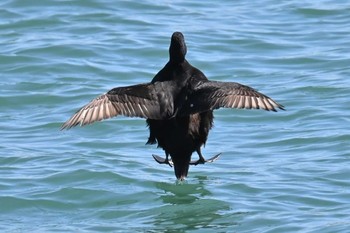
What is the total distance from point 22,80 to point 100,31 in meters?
2.30

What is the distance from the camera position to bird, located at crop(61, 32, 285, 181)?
902 centimetres

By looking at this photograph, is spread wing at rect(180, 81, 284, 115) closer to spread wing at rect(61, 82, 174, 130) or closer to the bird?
the bird

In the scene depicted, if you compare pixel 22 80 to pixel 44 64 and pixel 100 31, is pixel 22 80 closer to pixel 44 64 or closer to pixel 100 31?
pixel 44 64

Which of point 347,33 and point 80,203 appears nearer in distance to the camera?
point 80,203

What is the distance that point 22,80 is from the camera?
14.1 metres

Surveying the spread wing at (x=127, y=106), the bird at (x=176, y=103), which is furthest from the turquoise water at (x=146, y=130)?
the spread wing at (x=127, y=106)

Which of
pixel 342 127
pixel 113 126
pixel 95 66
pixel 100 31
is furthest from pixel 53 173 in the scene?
pixel 100 31

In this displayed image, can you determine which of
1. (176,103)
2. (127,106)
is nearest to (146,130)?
(176,103)

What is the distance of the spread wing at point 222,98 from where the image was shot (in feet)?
29.7

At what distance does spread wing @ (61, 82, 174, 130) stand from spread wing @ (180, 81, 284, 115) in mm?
175

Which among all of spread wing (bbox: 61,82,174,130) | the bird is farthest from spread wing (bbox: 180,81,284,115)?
spread wing (bbox: 61,82,174,130)

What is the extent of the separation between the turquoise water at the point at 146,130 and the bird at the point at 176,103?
1.99ft

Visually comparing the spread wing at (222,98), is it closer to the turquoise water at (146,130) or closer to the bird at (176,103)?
the bird at (176,103)

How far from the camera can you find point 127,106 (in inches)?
356
